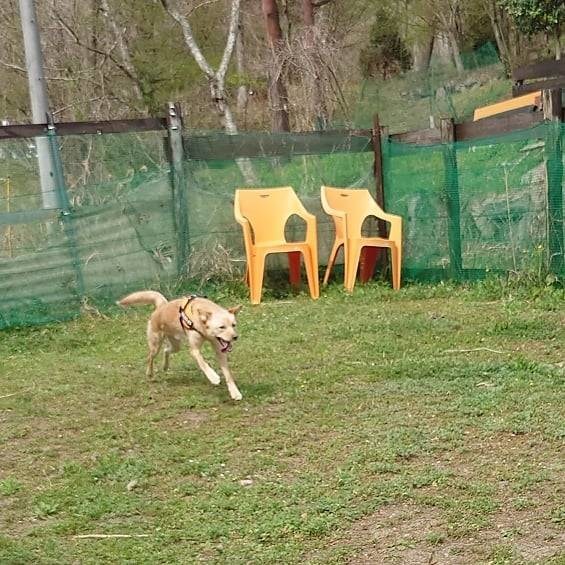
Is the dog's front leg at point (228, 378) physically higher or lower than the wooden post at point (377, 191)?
lower

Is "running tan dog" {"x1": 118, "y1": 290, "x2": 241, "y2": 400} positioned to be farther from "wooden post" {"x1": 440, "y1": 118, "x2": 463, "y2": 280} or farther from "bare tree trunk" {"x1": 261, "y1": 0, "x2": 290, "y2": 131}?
"bare tree trunk" {"x1": 261, "y1": 0, "x2": 290, "y2": 131}

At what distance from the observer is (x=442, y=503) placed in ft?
11.0

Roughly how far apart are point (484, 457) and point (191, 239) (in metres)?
5.25

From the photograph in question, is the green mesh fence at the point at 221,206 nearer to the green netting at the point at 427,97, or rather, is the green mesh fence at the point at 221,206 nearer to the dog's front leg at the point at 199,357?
the dog's front leg at the point at 199,357

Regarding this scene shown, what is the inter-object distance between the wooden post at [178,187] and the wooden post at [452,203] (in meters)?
2.65

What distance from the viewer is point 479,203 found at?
7910 millimetres

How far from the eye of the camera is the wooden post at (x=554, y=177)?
712 cm

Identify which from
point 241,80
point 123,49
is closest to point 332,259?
point 123,49

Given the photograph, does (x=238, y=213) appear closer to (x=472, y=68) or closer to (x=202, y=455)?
(x=202, y=455)

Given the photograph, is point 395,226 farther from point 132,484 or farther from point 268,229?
point 132,484

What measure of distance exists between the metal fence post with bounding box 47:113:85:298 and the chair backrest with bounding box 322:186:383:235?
2644 millimetres

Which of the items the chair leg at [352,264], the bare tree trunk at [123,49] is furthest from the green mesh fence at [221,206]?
the bare tree trunk at [123,49]

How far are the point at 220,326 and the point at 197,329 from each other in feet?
0.82

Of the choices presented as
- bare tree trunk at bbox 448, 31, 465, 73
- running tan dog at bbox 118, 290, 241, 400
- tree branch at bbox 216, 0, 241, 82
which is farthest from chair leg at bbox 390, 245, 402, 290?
bare tree trunk at bbox 448, 31, 465, 73
